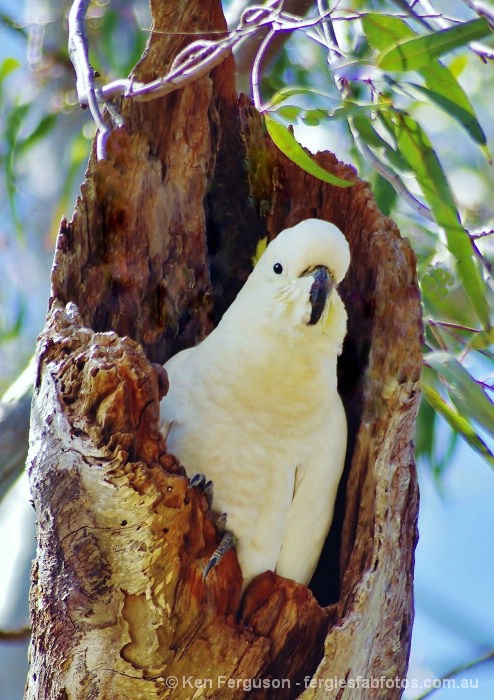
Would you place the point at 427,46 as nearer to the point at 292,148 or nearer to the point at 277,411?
the point at 292,148

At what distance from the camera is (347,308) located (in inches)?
90.4

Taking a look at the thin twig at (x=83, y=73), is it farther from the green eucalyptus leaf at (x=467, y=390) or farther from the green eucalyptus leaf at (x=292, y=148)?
the green eucalyptus leaf at (x=467, y=390)

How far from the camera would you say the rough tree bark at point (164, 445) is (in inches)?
67.9

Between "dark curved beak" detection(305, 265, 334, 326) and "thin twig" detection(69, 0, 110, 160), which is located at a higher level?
"thin twig" detection(69, 0, 110, 160)

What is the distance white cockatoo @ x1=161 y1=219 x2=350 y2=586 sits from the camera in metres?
2.05

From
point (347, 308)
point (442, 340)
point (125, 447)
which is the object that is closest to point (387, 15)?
point (347, 308)

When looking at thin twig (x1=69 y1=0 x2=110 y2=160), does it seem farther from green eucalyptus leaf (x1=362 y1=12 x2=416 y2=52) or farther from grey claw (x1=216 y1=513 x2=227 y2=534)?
grey claw (x1=216 y1=513 x2=227 y2=534)

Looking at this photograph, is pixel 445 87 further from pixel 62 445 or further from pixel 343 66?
pixel 62 445

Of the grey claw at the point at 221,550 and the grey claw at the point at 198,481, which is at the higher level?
the grey claw at the point at 198,481

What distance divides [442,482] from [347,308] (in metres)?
1.17

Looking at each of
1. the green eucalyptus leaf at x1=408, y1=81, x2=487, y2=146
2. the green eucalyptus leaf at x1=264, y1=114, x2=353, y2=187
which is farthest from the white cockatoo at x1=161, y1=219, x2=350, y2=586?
the green eucalyptus leaf at x1=408, y1=81, x2=487, y2=146

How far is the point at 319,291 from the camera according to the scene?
80.7 inches

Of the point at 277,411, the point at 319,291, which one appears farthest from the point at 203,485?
the point at 319,291

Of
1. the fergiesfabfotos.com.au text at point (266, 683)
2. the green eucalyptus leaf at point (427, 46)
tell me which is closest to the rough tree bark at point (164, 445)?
the fergiesfabfotos.com.au text at point (266, 683)
